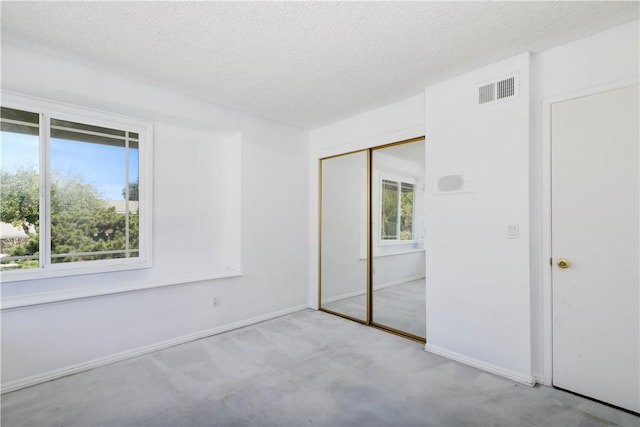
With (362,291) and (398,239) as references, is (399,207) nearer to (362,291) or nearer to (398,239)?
(398,239)

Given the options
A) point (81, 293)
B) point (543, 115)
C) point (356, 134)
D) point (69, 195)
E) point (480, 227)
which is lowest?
point (81, 293)

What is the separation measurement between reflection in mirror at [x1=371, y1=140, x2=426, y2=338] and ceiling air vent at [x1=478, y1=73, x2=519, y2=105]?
0.90 meters

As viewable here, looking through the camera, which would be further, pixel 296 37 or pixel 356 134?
pixel 356 134

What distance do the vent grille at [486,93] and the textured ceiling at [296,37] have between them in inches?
7.8

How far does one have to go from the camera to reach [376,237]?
12.8 ft

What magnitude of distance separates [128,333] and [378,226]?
2.93 meters

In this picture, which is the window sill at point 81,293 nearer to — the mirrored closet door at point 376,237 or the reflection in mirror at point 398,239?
the mirrored closet door at point 376,237

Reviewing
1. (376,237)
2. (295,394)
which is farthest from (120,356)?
(376,237)

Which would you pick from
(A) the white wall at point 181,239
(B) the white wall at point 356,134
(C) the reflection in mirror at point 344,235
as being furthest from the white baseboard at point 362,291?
(A) the white wall at point 181,239

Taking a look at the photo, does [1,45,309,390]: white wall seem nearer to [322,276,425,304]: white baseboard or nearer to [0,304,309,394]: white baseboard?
[0,304,309,394]: white baseboard

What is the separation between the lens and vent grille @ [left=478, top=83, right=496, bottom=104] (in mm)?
2547

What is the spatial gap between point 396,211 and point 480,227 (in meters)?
1.33

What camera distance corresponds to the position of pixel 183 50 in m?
2.34

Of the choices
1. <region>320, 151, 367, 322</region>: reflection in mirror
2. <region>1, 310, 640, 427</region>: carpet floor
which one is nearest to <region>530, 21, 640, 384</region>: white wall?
<region>1, 310, 640, 427</region>: carpet floor
